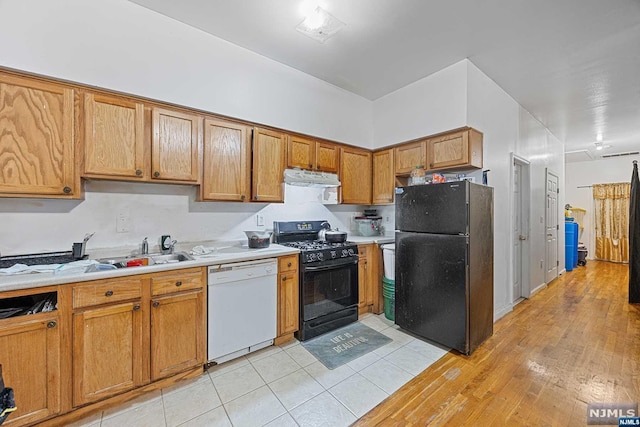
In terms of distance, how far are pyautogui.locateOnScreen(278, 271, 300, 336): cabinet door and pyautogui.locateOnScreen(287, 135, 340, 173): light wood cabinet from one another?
1251mm

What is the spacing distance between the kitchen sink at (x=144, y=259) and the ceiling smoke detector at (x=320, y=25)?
2.17 metres

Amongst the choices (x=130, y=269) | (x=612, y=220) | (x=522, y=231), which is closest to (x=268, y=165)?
(x=130, y=269)

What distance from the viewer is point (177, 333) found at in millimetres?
1989

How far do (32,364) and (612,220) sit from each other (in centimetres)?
1044

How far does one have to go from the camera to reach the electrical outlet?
2.25 meters

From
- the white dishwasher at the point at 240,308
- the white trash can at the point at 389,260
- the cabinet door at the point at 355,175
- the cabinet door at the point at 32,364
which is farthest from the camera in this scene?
the cabinet door at the point at 355,175

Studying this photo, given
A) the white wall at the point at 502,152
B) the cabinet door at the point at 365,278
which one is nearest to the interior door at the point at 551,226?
the white wall at the point at 502,152

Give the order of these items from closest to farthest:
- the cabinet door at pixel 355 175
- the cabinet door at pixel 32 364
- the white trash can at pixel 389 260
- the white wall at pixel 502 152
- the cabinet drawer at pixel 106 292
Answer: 1. the cabinet door at pixel 32 364
2. the cabinet drawer at pixel 106 292
3. the white wall at pixel 502 152
4. the white trash can at pixel 389 260
5. the cabinet door at pixel 355 175

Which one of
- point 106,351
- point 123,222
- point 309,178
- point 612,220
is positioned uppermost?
point 309,178

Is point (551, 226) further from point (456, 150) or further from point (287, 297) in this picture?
point (287, 297)

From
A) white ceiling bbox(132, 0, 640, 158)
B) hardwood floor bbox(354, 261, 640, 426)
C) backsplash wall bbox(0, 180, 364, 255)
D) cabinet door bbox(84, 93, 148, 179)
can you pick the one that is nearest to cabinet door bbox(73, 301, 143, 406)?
backsplash wall bbox(0, 180, 364, 255)

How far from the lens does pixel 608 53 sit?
2.58 m

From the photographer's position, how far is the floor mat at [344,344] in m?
2.38

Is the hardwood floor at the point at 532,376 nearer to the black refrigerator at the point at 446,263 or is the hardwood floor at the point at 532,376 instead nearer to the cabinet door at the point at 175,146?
the black refrigerator at the point at 446,263
